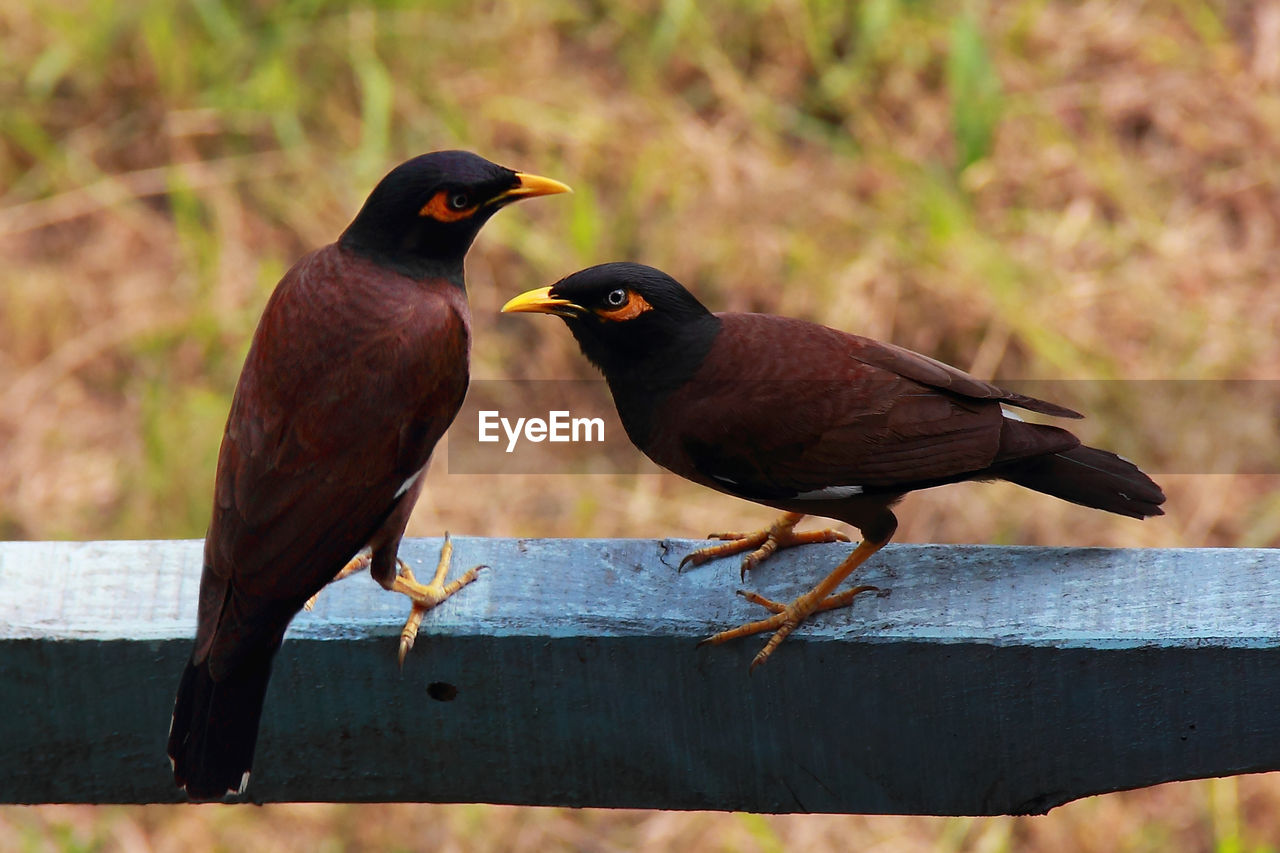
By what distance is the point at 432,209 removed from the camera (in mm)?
2137

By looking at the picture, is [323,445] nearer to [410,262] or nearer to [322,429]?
[322,429]

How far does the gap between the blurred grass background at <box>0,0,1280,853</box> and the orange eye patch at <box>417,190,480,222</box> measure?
1.59 m

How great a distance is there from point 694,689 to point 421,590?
35cm

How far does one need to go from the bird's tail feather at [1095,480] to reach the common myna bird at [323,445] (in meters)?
0.77

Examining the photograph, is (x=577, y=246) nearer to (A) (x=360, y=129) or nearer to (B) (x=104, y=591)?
(A) (x=360, y=129)

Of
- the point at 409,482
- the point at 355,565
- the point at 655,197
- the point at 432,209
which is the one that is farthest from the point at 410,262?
the point at 655,197

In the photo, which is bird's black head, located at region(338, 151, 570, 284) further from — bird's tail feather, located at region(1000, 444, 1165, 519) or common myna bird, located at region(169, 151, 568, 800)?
bird's tail feather, located at region(1000, 444, 1165, 519)

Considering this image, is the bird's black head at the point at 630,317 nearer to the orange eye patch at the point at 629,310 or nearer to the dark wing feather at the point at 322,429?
the orange eye patch at the point at 629,310

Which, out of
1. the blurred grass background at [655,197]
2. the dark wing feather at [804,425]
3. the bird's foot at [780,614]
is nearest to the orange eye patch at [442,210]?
the dark wing feather at [804,425]

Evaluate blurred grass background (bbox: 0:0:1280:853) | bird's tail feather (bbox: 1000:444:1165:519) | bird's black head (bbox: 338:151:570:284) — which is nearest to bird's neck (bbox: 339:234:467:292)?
bird's black head (bbox: 338:151:570:284)

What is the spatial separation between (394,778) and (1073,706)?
82 centimetres

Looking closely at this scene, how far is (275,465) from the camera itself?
1.92 metres

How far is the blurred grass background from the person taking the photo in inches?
150

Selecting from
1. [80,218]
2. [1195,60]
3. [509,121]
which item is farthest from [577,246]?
[1195,60]
